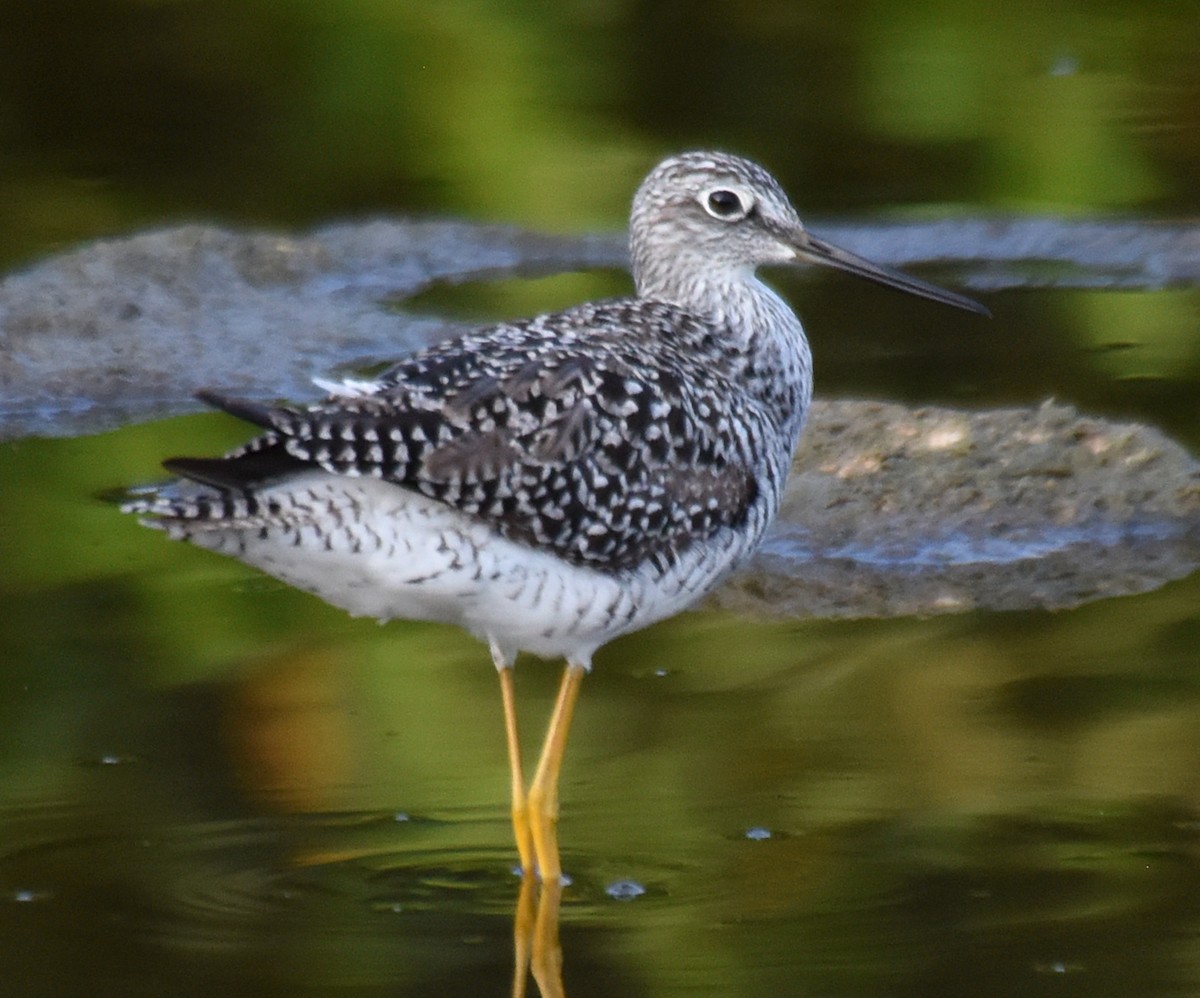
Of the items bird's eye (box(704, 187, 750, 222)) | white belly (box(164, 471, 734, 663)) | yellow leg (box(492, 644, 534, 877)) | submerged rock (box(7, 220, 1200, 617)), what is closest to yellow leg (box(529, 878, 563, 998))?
yellow leg (box(492, 644, 534, 877))

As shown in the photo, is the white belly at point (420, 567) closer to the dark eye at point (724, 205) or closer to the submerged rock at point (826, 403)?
the dark eye at point (724, 205)

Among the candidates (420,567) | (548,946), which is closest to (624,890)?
(548,946)

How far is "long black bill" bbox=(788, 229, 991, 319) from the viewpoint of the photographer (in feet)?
20.4

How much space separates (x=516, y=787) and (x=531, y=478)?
0.77 metres

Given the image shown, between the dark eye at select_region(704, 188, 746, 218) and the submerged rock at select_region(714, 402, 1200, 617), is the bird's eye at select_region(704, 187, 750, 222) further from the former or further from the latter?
the submerged rock at select_region(714, 402, 1200, 617)

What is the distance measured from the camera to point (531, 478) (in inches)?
198

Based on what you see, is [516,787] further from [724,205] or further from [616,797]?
[724,205]

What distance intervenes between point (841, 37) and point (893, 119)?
4.94 feet

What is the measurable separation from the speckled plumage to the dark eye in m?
0.30

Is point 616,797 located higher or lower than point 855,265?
lower

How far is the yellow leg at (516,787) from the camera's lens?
17.0 ft

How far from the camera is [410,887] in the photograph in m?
4.93

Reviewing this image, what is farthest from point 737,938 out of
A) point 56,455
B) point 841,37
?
point 841,37

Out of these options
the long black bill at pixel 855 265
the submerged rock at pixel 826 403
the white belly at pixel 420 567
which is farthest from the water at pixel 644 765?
the long black bill at pixel 855 265
